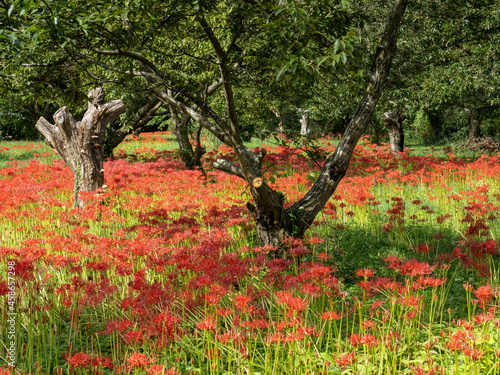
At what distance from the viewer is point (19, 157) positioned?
18062 mm

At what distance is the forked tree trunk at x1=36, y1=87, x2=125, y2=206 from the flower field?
69 centimetres

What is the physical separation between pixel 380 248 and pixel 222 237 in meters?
2.43

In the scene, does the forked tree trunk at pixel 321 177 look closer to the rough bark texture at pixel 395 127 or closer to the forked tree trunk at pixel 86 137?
the forked tree trunk at pixel 86 137

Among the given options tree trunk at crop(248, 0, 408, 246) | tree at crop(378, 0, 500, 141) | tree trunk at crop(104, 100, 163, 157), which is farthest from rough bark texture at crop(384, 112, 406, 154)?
tree trunk at crop(248, 0, 408, 246)

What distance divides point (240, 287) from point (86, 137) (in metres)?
5.76

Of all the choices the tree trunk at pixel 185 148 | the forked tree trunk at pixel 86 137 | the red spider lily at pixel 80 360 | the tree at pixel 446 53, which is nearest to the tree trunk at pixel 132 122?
the tree trunk at pixel 185 148

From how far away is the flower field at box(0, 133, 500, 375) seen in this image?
9.17 feet

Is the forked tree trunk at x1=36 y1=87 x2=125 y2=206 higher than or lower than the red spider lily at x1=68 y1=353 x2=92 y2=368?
higher

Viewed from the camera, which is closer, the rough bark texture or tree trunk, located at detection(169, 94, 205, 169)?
tree trunk, located at detection(169, 94, 205, 169)

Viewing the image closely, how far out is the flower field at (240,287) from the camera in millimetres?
2795

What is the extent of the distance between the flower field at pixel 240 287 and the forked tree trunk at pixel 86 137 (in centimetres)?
69

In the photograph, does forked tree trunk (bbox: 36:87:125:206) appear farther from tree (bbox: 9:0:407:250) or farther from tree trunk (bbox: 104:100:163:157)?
tree trunk (bbox: 104:100:163:157)

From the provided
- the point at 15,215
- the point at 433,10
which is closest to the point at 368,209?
the point at 15,215

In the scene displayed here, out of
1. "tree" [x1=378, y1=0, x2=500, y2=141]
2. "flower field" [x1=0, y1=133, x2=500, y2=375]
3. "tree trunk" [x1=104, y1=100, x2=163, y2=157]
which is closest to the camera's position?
"flower field" [x1=0, y1=133, x2=500, y2=375]
